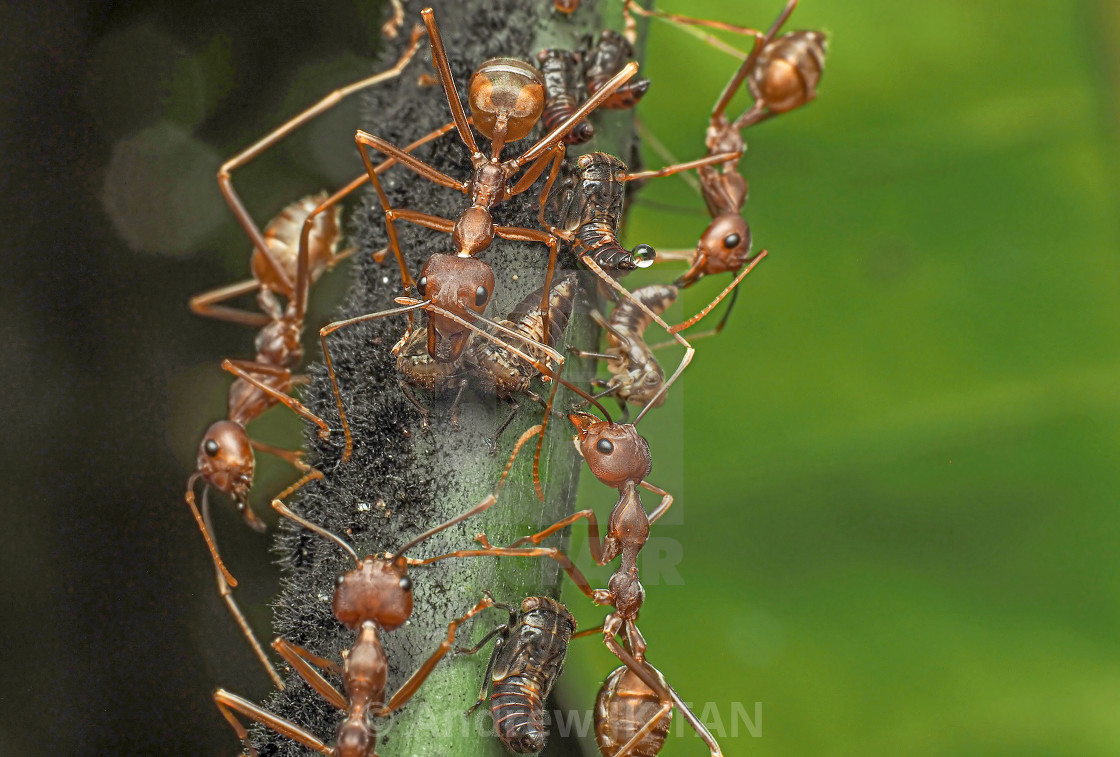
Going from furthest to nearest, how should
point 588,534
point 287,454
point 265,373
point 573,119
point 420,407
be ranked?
point 265,373
point 287,454
point 588,534
point 573,119
point 420,407

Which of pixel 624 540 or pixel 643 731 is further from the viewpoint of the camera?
pixel 624 540

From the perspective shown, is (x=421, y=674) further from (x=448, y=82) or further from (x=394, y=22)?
(x=394, y=22)

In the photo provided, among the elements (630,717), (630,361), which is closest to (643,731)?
(630,717)

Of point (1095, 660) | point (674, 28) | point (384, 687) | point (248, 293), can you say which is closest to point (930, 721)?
point (1095, 660)

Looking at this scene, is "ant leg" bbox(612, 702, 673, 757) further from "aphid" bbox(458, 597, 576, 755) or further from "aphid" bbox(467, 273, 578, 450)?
"aphid" bbox(467, 273, 578, 450)

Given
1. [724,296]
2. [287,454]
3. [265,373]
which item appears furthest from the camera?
[265,373]

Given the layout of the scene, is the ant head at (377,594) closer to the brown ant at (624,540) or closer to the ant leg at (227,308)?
the brown ant at (624,540)

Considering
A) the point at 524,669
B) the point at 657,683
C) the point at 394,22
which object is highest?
the point at 394,22
